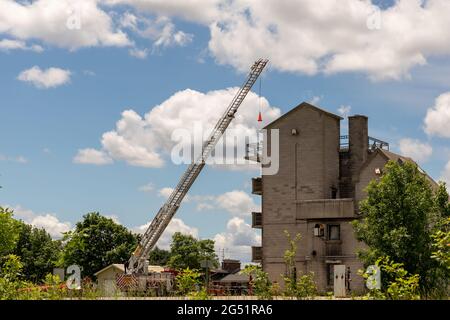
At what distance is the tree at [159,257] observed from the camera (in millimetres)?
157025

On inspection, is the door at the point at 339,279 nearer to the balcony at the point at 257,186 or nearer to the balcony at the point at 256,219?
the balcony at the point at 256,219

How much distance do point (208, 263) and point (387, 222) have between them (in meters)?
20.3

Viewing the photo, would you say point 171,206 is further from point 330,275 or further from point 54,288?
point 54,288

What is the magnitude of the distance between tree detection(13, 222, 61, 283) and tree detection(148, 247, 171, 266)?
138 feet

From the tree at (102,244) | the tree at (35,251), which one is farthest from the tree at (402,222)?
the tree at (35,251)

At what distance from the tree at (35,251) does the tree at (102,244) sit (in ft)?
16.8

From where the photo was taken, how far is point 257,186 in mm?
69750

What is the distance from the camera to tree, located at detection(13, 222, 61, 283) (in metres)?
111

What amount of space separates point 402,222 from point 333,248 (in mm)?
16229

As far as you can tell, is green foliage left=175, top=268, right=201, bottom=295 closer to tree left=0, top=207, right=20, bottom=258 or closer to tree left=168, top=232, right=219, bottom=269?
tree left=0, top=207, right=20, bottom=258

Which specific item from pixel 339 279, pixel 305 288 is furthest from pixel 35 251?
pixel 305 288

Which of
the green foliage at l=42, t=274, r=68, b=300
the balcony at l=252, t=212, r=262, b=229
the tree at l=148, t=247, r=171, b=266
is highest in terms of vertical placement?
the balcony at l=252, t=212, r=262, b=229

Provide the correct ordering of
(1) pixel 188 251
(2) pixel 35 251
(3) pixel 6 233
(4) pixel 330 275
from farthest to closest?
(1) pixel 188 251 → (2) pixel 35 251 → (4) pixel 330 275 → (3) pixel 6 233

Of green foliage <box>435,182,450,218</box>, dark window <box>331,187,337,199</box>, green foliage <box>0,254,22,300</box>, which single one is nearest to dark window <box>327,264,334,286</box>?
dark window <box>331,187,337,199</box>
